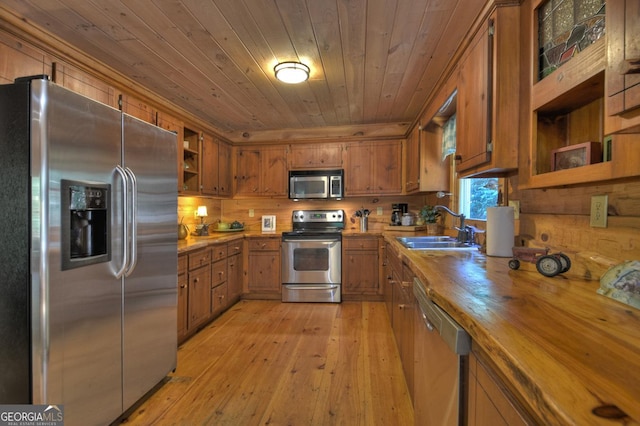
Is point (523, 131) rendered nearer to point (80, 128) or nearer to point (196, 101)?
point (80, 128)

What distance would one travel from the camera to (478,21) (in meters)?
1.52

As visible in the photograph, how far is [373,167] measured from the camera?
387 cm

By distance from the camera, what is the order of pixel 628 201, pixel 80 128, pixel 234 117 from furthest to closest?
pixel 234 117, pixel 80 128, pixel 628 201

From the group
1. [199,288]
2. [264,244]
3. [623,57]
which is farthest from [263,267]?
[623,57]

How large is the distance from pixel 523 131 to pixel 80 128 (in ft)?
6.84

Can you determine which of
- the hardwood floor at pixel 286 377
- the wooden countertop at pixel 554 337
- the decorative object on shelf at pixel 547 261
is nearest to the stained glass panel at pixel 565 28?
the decorative object on shelf at pixel 547 261

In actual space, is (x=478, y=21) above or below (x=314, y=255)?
above

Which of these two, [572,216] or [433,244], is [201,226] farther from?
[572,216]

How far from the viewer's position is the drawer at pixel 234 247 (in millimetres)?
3363

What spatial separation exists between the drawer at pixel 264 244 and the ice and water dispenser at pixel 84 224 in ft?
7.54

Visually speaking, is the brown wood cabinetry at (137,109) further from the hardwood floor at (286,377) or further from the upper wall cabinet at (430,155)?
the upper wall cabinet at (430,155)

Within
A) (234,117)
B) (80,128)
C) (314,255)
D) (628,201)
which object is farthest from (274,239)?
(628,201)

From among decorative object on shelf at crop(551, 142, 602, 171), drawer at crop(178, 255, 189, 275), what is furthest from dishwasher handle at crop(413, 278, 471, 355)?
drawer at crop(178, 255, 189, 275)

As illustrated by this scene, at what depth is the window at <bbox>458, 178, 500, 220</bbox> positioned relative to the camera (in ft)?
7.39
